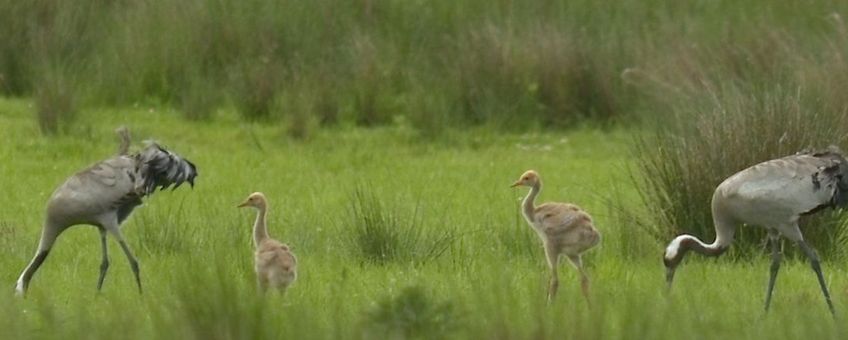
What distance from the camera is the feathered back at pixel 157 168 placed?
10.3m

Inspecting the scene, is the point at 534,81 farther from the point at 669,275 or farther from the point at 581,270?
the point at 669,275

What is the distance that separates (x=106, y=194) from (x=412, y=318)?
3.16 m

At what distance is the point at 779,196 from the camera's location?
394 inches

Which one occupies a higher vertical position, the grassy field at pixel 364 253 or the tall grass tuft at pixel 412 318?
the tall grass tuft at pixel 412 318

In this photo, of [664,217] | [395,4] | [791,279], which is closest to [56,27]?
[395,4]

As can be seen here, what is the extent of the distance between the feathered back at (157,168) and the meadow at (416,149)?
470 millimetres

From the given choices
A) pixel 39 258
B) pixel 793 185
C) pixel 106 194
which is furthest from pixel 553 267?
pixel 39 258

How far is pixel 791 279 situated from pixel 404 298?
4060mm

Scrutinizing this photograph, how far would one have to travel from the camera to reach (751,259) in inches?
460

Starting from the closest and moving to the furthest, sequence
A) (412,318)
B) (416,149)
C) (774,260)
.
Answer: (412,318) < (774,260) < (416,149)

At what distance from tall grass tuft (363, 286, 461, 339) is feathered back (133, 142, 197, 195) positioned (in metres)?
3.07

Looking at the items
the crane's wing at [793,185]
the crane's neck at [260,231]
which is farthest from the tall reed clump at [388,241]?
the crane's wing at [793,185]

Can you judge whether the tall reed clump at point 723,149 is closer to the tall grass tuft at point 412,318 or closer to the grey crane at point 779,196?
the grey crane at point 779,196

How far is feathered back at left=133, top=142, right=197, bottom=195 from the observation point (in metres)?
10.3
